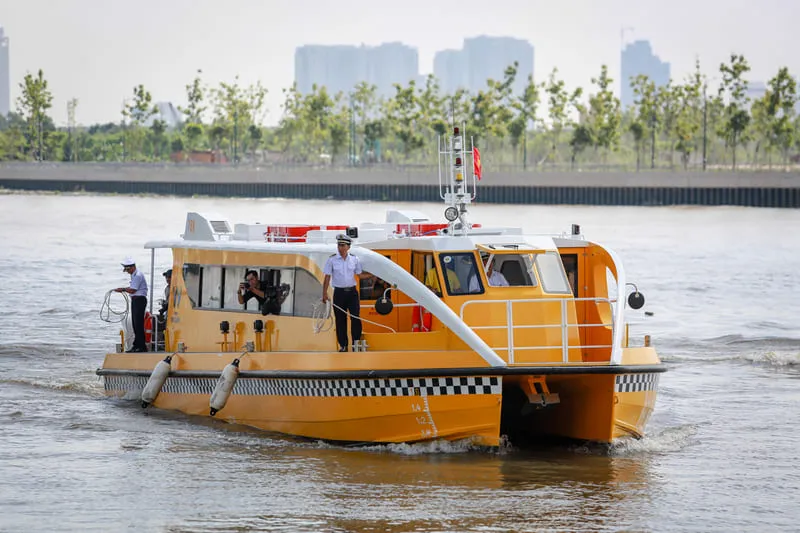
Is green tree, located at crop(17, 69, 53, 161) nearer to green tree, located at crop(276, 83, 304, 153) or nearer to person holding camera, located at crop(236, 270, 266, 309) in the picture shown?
green tree, located at crop(276, 83, 304, 153)

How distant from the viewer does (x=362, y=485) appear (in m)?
13.7

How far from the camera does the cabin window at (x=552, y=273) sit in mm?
15008

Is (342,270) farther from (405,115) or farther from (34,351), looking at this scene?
(405,115)

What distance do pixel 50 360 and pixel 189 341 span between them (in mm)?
7068

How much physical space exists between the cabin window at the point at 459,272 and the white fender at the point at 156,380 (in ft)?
14.4

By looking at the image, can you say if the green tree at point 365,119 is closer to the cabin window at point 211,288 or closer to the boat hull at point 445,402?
the cabin window at point 211,288

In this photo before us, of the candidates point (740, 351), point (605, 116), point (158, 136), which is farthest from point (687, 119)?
point (740, 351)

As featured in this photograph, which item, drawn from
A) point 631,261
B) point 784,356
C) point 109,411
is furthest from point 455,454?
point 631,261

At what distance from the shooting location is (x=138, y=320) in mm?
18516

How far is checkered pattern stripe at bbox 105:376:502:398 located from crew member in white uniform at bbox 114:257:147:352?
204cm

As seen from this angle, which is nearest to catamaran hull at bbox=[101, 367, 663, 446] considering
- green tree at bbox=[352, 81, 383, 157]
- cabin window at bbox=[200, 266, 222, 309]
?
cabin window at bbox=[200, 266, 222, 309]

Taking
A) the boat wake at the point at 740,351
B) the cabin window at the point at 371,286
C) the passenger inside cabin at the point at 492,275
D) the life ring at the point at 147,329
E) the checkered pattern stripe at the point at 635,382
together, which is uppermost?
the passenger inside cabin at the point at 492,275

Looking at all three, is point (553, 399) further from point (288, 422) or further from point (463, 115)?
point (463, 115)

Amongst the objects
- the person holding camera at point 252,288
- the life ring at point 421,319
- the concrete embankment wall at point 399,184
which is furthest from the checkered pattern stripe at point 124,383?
the concrete embankment wall at point 399,184
